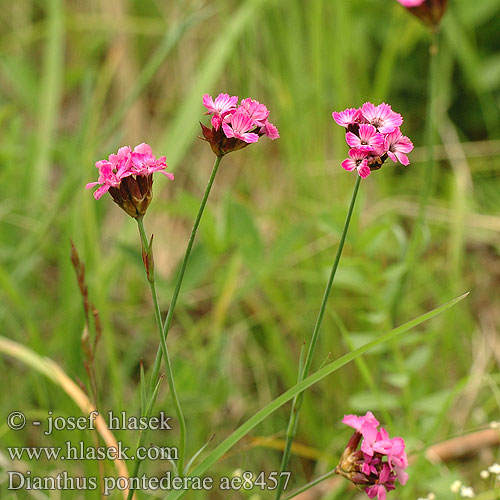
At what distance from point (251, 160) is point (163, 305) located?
51cm

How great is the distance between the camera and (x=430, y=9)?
1035 mm

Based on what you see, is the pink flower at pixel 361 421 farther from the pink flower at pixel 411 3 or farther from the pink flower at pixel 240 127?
the pink flower at pixel 411 3

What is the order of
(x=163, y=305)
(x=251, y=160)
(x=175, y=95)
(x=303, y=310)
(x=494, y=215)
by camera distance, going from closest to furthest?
(x=303, y=310) < (x=163, y=305) < (x=494, y=215) < (x=251, y=160) < (x=175, y=95)

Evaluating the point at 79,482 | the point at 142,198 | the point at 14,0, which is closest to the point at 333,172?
the point at 79,482

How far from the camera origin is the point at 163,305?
165 centimetres

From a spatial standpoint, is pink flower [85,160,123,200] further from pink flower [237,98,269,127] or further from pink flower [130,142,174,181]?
pink flower [237,98,269,127]

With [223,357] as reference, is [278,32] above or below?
above

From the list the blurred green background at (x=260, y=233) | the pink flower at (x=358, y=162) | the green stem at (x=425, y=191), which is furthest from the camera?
the blurred green background at (x=260, y=233)

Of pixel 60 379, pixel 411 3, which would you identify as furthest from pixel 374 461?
pixel 411 3

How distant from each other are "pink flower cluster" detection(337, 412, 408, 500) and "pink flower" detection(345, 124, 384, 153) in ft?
0.76

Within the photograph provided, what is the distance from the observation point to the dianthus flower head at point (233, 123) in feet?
2.08

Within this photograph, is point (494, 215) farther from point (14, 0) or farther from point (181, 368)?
point (14, 0)

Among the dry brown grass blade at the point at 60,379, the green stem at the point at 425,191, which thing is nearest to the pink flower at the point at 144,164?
the dry brown grass blade at the point at 60,379

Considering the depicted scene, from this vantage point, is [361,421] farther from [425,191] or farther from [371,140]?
[425,191]
